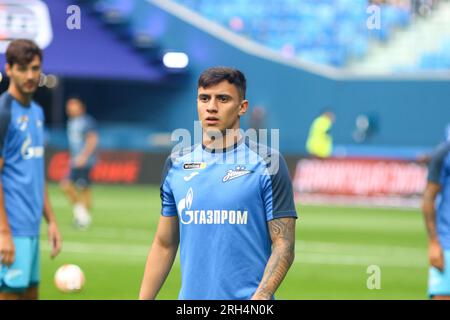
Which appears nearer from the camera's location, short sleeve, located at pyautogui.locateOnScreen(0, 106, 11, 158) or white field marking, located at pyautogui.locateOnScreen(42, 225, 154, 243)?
short sleeve, located at pyautogui.locateOnScreen(0, 106, 11, 158)

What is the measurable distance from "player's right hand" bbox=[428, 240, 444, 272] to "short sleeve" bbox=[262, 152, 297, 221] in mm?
3267

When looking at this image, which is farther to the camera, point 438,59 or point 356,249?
point 438,59

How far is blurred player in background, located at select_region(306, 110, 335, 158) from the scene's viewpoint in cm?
3161

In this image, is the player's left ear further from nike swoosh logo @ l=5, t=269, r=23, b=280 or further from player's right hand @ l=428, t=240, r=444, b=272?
player's right hand @ l=428, t=240, r=444, b=272

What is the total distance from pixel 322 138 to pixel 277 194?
26.4m

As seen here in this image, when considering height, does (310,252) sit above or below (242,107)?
below

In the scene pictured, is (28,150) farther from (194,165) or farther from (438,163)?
(438,163)

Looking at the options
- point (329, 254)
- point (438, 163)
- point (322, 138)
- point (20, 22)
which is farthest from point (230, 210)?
point (322, 138)

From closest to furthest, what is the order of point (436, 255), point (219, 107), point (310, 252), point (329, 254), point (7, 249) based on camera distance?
1. point (219, 107)
2. point (7, 249)
3. point (436, 255)
4. point (329, 254)
5. point (310, 252)

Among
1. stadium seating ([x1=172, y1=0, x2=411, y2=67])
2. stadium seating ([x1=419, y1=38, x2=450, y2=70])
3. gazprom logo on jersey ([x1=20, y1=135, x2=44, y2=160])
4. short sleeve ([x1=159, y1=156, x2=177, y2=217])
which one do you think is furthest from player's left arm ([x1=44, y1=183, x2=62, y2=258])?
stadium seating ([x1=172, y1=0, x2=411, y2=67])

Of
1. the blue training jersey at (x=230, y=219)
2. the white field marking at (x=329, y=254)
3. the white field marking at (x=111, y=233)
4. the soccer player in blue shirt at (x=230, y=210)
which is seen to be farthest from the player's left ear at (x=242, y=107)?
the white field marking at (x=111, y=233)

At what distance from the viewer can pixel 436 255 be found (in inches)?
345

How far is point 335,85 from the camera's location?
3538cm

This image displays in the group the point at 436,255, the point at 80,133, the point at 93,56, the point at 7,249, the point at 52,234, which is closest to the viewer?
the point at 7,249
